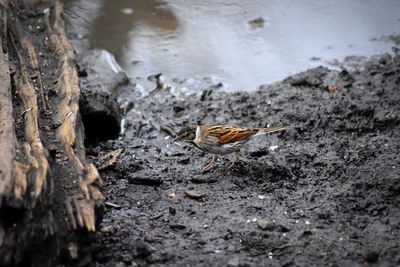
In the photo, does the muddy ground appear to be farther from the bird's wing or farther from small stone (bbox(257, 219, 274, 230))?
the bird's wing

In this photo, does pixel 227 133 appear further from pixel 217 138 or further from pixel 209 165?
pixel 209 165

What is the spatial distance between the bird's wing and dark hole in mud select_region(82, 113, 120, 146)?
1.33 meters

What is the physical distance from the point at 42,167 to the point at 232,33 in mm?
5825

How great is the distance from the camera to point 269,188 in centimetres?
602

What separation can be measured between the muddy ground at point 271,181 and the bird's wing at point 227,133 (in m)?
0.26

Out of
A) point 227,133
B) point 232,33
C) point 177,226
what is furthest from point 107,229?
point 232,33

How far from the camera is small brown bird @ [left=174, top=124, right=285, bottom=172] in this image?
654cm

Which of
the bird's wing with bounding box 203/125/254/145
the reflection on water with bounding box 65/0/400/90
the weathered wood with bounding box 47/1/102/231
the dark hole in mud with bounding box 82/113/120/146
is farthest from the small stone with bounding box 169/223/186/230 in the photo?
the reflection on water with bounding box 65/0/400/90

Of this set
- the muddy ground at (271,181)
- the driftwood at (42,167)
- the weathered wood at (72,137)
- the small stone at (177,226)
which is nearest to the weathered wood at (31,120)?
the driftwood at (42,167)

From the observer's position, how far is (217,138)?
6.54 m

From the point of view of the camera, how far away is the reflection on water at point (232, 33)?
29.8 feet

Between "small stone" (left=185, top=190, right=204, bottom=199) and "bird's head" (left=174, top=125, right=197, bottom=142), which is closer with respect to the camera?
"small stone" (left=185, top=190, right=204, bottom=199)

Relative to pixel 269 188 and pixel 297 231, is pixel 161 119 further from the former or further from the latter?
pixel 297 231

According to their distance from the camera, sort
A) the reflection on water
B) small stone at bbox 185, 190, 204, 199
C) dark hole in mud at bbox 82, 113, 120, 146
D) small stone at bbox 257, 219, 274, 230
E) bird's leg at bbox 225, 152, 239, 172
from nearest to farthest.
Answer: small stone at bbox 257, 219, 274, 230 → small stone at bbox 185, 190, 204, 199 → bird's leg at bbox 225, 152, 239, 172 → dark hole in mud at bbox 82, 113, 120, 146 → the reflection on water
